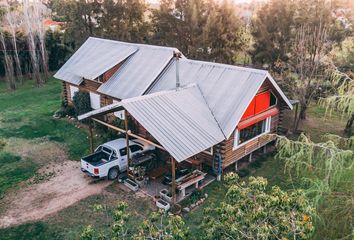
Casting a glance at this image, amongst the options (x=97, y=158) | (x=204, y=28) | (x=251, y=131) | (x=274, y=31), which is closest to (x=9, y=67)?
(x=204, y=28)

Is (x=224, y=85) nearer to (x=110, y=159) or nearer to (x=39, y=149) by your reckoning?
(x=110, y=159)

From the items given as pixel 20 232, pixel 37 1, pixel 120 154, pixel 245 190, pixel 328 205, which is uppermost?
pixel 37 1

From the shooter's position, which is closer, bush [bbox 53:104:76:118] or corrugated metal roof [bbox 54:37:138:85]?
corrugated metal roof [bbox 54:37:138:85]

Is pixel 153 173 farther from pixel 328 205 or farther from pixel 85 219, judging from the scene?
pixel 328 205

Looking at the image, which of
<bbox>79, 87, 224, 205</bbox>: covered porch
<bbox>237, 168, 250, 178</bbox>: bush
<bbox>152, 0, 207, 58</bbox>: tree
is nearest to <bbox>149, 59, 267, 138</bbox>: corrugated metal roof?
<bbox>79, 87, 224, 205</bbox>: covered porch

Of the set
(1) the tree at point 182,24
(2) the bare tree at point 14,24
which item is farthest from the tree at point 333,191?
(2) the bare tree at point 14,24

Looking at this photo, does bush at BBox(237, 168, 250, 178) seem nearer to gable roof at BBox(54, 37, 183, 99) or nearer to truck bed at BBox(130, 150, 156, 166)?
truck bed at BBox(130, 150, 156, 166)

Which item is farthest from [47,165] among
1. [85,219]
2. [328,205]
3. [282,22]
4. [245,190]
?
[282,22]
